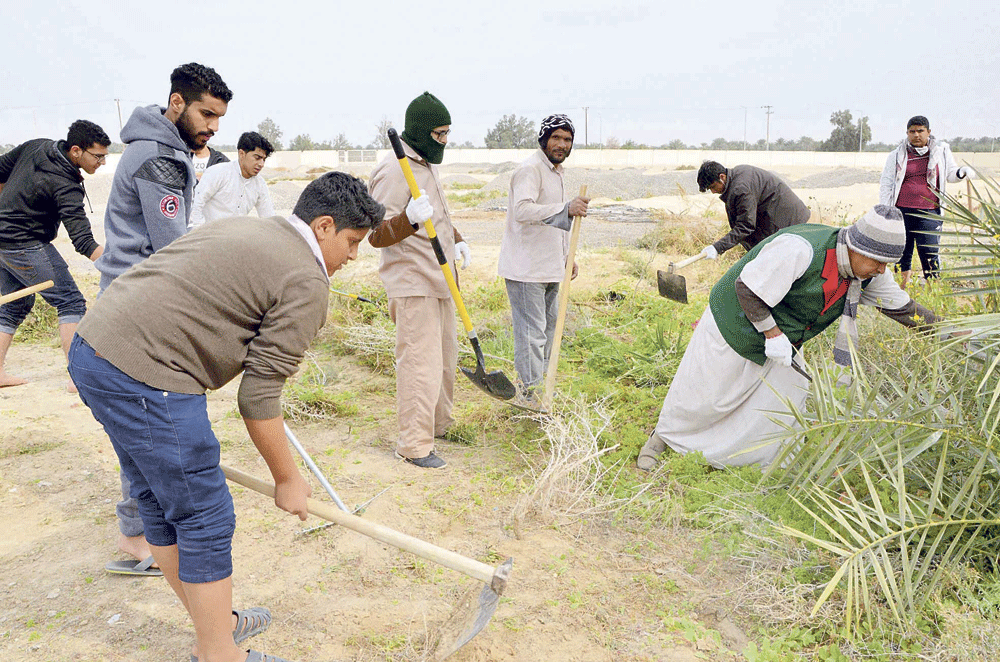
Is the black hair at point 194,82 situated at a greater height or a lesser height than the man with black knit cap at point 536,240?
greater

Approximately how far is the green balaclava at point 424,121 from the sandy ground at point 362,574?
62.0 inches

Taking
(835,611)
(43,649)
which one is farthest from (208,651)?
(835,611)

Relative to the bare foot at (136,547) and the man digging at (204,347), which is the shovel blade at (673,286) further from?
the bare foot at (136,547)

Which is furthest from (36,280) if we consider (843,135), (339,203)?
(843,135)

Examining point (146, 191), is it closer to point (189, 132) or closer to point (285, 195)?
point (189, 132)

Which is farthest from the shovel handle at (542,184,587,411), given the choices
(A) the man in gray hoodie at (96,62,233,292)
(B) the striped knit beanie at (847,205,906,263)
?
(A) the man in gray hoodie at (96,62,233,292)

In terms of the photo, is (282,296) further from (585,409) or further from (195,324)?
(585,409)

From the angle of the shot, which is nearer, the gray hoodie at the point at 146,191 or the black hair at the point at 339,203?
the black hair at the point at 339,203

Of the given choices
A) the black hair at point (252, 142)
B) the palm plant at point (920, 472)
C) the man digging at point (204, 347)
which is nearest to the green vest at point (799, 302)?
the palm plant at point (920, 472)

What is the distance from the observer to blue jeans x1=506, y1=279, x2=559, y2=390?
4.42 metres

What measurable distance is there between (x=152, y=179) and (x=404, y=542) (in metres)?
1.75

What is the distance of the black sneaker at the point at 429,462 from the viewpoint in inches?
154

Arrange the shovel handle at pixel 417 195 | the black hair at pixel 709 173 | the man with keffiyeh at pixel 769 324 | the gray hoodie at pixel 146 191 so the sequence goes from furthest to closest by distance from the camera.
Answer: the black hair at pixel 709 173 → the shovel handle at pixel 417 195 → the man with keffiyeh at pixel 769 324 → the gray hoodie at pixel 146 191

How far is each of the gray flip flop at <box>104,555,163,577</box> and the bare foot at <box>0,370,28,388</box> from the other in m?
2.96
